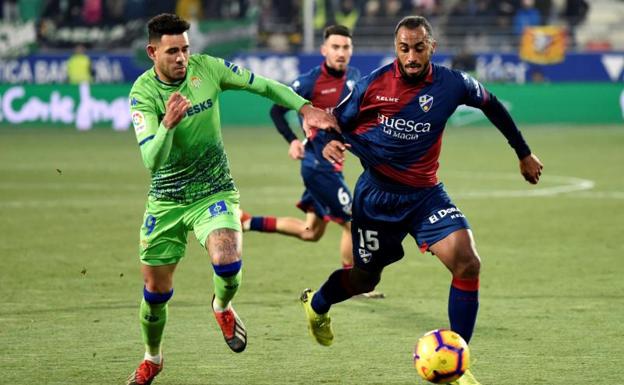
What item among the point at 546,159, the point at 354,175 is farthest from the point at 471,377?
the point at 546,159

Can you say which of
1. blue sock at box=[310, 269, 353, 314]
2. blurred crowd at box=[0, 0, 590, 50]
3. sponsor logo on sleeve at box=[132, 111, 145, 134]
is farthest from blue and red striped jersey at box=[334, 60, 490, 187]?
blurred crowd at box=[0, 0, 590, 50]

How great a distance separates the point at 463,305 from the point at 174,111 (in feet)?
6.63

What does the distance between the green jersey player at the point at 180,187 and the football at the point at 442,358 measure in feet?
4.08

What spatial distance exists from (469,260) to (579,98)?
2207 cm

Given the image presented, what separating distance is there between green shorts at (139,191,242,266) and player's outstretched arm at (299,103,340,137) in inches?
26.9

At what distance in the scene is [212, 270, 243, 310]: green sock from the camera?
7.38 metres

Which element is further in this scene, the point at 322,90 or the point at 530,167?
the point at 322,90

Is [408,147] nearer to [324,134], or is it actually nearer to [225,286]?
[225,286]

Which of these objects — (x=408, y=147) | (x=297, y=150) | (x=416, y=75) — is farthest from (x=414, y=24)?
(x=297, y=150)

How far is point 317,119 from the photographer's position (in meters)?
7.39

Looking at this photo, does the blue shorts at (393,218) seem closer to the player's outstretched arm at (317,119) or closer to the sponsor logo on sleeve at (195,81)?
the player's outstretched arm at (317,119)

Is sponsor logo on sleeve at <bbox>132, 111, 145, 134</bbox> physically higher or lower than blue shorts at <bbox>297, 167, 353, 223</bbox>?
higher

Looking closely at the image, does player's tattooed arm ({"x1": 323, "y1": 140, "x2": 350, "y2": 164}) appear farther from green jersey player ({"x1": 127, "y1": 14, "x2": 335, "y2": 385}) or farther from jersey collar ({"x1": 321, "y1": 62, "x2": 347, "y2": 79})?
jersey collar ({"x1": 321, "y1": 62, "x2": 347, "y2": 79})

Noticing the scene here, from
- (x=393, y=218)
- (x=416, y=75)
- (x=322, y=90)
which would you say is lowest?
(x=322, y=90)
